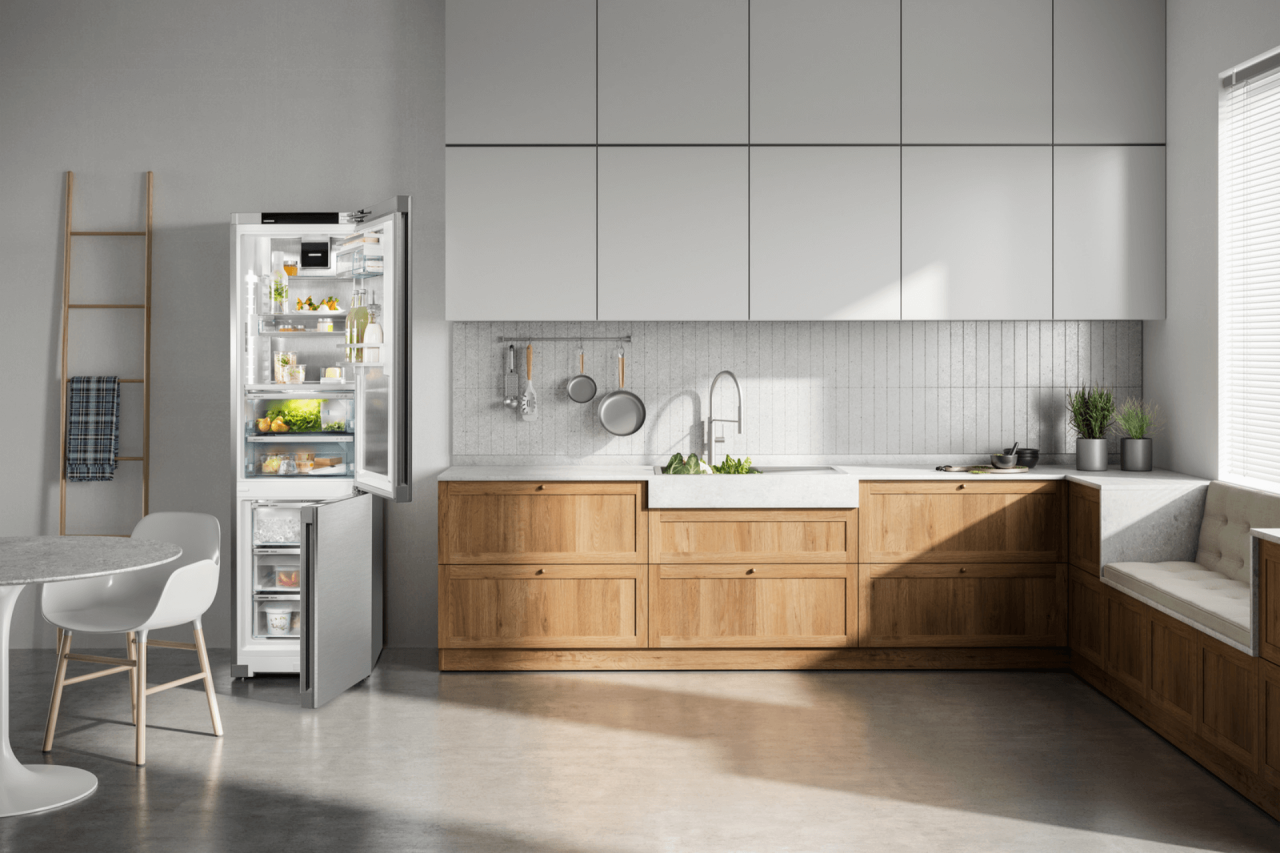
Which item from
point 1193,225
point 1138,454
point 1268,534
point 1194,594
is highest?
point 1193,225

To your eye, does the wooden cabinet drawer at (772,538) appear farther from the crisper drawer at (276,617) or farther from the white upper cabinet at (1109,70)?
the white upper cabinet at (1109,70)

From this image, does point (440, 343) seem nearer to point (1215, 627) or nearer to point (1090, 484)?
point (1090, 484)

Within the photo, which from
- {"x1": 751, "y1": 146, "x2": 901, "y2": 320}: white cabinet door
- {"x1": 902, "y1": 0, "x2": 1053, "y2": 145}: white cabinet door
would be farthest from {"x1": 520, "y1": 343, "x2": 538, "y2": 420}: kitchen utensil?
{"x1": 902, "y1": 0, "x2": 1053, "y2": 145}: white cabinet door

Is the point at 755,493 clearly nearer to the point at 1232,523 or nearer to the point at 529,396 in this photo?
the point at 529,396

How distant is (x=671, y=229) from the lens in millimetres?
4453

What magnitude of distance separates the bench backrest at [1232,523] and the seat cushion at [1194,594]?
0.15 ft

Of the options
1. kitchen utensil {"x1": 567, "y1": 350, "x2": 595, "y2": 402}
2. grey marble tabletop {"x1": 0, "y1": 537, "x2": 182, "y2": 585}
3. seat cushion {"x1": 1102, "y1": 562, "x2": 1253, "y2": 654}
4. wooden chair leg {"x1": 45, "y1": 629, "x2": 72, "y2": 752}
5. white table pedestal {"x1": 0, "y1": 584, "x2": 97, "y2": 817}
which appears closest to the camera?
grey marble tabletop {"x1": 0, "y1": 537, "x2": 182, "y2": 585}

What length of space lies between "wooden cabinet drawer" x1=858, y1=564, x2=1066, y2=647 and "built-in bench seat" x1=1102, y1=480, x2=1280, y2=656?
1.47ft

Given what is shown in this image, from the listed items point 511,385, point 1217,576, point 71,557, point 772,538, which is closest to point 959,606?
point 772,538

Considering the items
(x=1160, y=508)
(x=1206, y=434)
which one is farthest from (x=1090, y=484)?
(x=1206, y=434)

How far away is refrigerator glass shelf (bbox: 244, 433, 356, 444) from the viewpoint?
14.4ft

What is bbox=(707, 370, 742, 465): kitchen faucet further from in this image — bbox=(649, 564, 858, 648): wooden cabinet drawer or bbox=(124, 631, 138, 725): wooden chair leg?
bbox=(124, 631, 138, 725): wooden chair leg

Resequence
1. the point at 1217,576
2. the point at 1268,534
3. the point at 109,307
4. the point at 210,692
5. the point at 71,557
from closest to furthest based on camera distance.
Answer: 1. the point at 1268,534
2. the point at 71,557
3. the point at 210,692
4. the point at 1217,576
5. the point at 109,307

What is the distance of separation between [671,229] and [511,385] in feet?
3.62
